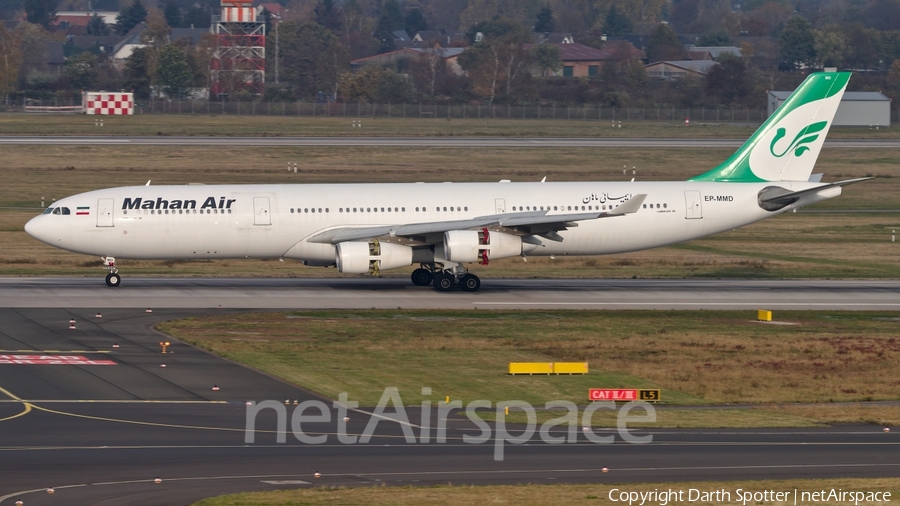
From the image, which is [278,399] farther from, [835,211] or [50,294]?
[835,211]

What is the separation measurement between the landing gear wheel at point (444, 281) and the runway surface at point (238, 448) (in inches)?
609

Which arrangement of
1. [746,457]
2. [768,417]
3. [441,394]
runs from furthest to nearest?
[441,394] < [768,417] < [746,457]

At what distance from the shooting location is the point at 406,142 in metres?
104

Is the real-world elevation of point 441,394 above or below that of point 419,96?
below

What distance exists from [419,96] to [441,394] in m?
132

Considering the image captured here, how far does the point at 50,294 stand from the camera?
45.0 meters

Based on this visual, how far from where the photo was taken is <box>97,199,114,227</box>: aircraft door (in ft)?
150

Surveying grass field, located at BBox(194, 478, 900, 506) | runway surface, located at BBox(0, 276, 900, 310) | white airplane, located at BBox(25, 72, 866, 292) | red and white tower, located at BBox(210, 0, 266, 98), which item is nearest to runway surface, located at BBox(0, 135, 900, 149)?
runway surface, located at BBox(0, 276, 900, 310)


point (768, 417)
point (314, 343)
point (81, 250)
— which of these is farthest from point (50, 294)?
point (768, 417)

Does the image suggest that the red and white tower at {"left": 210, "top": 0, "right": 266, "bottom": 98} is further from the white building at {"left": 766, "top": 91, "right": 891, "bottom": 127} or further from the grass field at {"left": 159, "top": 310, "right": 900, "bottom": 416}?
the grass field at {"left": 159, "top": 310, "right": 900, "bottom": 416}

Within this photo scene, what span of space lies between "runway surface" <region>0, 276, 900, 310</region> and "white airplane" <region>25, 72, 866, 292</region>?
146 centimetres

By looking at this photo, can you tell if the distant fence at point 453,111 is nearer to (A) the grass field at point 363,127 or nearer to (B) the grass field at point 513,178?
(A) the grass field at point 363,127

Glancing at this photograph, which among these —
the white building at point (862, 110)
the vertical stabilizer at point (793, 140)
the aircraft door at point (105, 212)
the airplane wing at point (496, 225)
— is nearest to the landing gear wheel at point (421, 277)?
the airplane wing at point (496, 225)

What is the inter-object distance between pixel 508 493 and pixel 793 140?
112 ft
